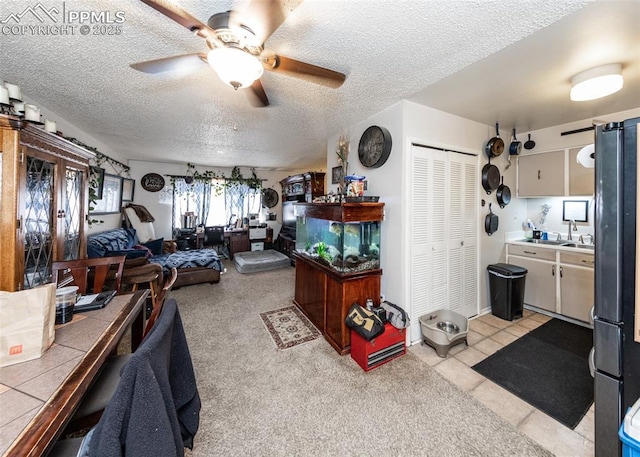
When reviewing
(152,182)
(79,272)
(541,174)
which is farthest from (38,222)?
(541,174)

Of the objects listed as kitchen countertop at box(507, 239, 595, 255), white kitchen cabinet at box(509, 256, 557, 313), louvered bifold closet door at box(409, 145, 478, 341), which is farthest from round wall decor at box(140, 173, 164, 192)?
white kitchen cabinet at box(509, 256, 557, 313)

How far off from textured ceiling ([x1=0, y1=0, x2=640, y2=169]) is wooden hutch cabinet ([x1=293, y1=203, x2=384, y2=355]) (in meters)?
1.10

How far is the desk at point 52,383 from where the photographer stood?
24.8 inches

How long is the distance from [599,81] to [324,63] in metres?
2.04

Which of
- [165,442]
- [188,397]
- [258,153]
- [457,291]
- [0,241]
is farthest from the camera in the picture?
[258,153]

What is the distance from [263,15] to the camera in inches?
40.2

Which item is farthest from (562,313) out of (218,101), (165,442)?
(218,101)

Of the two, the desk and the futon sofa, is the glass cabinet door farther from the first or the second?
the futon sofa

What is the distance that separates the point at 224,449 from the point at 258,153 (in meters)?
4.31

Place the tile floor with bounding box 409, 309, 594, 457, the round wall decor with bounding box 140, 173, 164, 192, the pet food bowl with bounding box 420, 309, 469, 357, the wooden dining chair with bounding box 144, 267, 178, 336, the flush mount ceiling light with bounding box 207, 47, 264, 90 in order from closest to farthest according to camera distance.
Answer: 1. the wooden dining chair with bounding box 144, 267, 178, 336
2. the flush mount ceiling light with bounding box 207, 47, 264, 90
3. the tile floor with bounding box 409, 309, 594, 457
4. the pet food bowl with bounding box 420, 309, 469, 357
5. the round wall decor with bounding box 140, 173, 164, 192

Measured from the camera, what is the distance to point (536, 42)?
147 cm

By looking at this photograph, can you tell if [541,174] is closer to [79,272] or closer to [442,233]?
[442,233]

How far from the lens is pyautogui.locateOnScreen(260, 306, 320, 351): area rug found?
243 cm

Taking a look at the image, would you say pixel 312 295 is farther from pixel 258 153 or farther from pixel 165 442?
pixel 258 153
